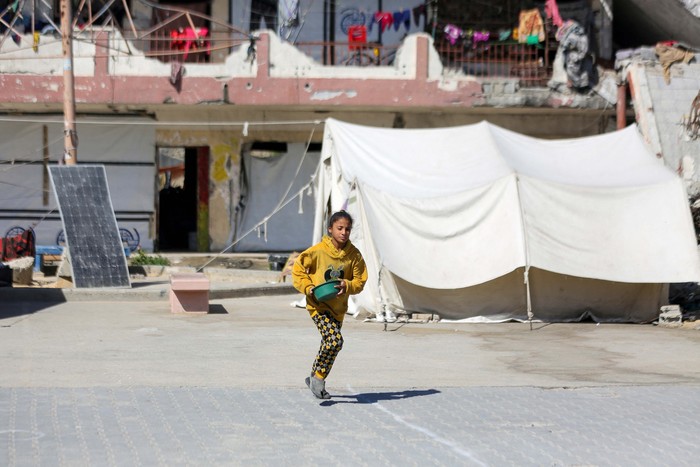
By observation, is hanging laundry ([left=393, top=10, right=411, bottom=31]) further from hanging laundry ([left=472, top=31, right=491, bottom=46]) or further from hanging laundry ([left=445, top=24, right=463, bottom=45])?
hanging laundry ([left=472, top=31, right=491, bottom=46])

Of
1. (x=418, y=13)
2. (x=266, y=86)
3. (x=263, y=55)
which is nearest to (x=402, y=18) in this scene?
(x=418, y=13)

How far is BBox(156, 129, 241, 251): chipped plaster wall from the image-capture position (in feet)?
78.6

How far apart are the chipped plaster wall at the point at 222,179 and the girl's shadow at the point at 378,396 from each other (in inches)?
637

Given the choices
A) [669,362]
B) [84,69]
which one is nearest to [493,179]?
[669,362]

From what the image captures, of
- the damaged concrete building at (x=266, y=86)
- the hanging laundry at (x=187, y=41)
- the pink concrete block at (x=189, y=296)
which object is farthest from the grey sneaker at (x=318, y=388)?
the hanging laundry at (x=187, y=41)

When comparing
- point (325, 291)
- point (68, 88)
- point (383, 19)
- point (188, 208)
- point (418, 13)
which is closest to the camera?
point (325, 291)

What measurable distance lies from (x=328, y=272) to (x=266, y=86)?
1476 centimetres

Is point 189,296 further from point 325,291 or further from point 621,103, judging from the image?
point 621,103

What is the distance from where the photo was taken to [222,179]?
79.0 ft

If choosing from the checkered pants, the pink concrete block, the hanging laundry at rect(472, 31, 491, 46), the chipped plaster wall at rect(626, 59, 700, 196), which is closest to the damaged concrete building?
the hanging laundry at rect(472, 31, 491, 46)

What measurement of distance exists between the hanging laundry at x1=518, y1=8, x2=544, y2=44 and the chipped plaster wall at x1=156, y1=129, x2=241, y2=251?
628 cm

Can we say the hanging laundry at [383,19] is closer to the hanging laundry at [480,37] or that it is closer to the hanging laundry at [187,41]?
the hanging laundry at [480,37]

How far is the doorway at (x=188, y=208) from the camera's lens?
24156 mm

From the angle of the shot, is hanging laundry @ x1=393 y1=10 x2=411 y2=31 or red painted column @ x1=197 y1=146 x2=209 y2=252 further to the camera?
red painted column @ x1=197 y1=146 x2=209 y2=252
